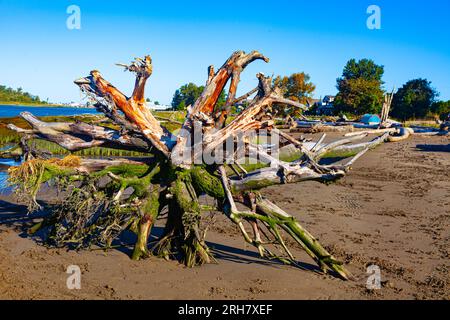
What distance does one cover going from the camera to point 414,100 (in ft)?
214

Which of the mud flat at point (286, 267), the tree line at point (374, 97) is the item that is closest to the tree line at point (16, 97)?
the tree line at point (374, 97)

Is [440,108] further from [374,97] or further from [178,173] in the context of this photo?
[178,173]

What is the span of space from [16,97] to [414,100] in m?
148

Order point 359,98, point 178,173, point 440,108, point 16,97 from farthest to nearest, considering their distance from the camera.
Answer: point 16,97 → point 359,98 → point 440,108 → point 178,173

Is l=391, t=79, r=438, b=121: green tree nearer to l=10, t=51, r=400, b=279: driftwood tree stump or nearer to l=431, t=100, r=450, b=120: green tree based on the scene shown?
l=431, t=100, r=450, b=120: green tree

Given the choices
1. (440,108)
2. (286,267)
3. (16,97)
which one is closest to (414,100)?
(440,108)

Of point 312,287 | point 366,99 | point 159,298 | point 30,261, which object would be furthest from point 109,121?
point 366,99

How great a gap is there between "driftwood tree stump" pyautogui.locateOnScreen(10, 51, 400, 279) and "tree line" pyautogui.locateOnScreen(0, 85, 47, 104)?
6652 inches

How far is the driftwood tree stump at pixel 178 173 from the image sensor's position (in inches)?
313

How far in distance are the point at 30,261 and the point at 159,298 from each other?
2854mm

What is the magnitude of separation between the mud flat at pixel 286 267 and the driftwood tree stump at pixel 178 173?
366 mm

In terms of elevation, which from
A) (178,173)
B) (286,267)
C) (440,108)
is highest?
(440,108)

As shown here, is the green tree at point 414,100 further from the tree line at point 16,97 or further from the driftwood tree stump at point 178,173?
the tree line at point 16,97

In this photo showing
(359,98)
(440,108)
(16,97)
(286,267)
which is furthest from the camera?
(16,97)
